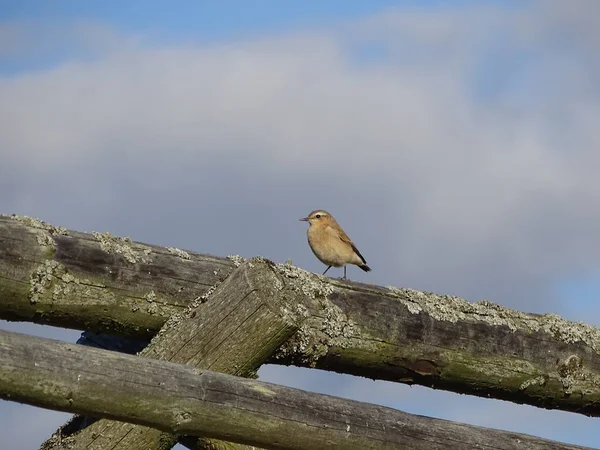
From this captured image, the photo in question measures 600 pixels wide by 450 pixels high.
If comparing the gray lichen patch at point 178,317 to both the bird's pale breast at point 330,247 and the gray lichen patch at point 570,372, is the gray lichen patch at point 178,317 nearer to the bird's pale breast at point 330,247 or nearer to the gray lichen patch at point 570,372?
the gray lichen patch at point 570,372

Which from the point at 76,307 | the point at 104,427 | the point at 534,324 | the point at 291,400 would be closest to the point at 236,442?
the point at 291,400

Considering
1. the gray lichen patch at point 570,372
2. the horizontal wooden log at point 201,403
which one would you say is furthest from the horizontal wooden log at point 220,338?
the gray lichen patch at point 570,372

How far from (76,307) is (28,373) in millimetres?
770

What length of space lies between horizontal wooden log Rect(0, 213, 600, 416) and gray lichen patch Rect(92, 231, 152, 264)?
0.10 meters

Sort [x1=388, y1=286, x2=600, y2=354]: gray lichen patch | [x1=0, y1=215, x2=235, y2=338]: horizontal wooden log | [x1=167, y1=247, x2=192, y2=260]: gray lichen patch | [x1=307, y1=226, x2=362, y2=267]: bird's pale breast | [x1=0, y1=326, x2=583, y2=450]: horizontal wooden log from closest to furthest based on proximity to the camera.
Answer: [x1=0, y1=326, x2=583, y2=450]: horizontal wooden log, [x1=0, y1=215, x2=235, y2=338]: horizontal wooden log, [x1=167, y1=247, x2=192, y2=260]: gray lichen patch, [x1=388, y1=286, x2=600, y2=354]: gray lichen patch, [x1=307, y1=226, x2=362, y2=267]: bird's pale breast

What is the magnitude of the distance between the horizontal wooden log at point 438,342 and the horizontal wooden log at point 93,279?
0.02 meters

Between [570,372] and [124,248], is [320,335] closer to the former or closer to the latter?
[124,248]

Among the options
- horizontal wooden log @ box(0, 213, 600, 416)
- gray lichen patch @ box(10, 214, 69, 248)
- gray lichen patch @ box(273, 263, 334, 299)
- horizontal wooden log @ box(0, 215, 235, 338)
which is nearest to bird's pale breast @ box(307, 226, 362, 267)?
horizontal wooden log @ box(0, 213, 600, 416)

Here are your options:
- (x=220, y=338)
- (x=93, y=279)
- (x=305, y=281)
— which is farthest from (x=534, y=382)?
(x=93, y=279)

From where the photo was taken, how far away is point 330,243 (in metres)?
12.6

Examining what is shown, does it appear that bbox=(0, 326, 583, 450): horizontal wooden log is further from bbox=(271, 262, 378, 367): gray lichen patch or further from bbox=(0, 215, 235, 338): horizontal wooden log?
bbox=(0, 215, 235, 338): horizontal wooden log

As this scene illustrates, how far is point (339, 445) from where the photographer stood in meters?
5.10

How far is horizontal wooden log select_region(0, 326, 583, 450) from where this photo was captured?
4.37 m

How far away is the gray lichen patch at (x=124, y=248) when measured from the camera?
5148mm
